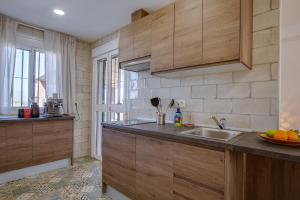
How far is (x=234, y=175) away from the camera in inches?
51.3

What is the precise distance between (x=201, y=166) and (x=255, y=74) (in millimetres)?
990

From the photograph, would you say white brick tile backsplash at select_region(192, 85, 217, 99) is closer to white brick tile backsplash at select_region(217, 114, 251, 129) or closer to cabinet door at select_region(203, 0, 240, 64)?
white brick tile backsplash at select_region(217, 114, 251, 129)

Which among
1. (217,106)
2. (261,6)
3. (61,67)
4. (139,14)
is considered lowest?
(217,106)

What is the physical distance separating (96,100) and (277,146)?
3.17 metres

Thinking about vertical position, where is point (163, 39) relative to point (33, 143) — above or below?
above

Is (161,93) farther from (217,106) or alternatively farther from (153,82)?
(217,106)

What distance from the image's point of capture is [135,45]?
2.30 m

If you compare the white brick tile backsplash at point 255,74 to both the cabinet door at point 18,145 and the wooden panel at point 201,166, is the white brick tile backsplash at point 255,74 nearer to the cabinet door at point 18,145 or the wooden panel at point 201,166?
the wooden panel at point 201,166

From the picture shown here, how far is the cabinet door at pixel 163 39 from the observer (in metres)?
1.88

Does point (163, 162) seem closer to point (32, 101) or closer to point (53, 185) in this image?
point (53, 185)

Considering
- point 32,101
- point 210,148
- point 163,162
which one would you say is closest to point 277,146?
point 210,148

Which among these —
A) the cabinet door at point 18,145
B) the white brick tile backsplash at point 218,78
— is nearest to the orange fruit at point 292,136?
the white brick tile backsplash at point 218,78

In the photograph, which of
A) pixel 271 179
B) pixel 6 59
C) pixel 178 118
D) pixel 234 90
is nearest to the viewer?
pixel 271 179

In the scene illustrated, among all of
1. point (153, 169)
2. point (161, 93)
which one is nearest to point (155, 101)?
point (161, 93)
